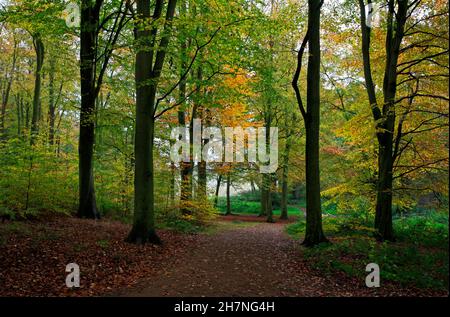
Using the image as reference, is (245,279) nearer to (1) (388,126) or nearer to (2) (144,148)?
(2) (144,148)

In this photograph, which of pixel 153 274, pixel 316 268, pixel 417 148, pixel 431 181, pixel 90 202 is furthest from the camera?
pixel 90 202

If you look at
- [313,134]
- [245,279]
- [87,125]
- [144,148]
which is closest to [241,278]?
[245,279]

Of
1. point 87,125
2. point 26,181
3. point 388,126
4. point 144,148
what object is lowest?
point 26,181

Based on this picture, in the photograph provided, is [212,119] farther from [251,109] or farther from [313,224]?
[313,224]

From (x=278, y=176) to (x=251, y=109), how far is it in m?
5.55

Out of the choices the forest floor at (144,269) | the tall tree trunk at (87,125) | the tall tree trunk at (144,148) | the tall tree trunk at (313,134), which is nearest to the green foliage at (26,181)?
the forest floor at (144,269)

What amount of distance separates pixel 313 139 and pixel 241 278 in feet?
18.1

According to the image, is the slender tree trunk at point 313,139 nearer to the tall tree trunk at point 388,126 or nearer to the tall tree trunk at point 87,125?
the tall tree trunk at point 388,126

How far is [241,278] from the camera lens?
679 cm

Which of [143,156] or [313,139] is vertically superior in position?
[313,139]

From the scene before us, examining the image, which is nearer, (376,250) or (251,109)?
(376,250)

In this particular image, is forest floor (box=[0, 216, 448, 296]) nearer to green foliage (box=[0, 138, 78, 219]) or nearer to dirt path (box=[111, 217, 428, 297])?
dirt path (box=[111, 217, 428, 297])

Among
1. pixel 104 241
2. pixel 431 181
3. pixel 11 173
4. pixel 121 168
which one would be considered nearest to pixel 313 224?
pixel 431 181

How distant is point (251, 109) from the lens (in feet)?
76.4
